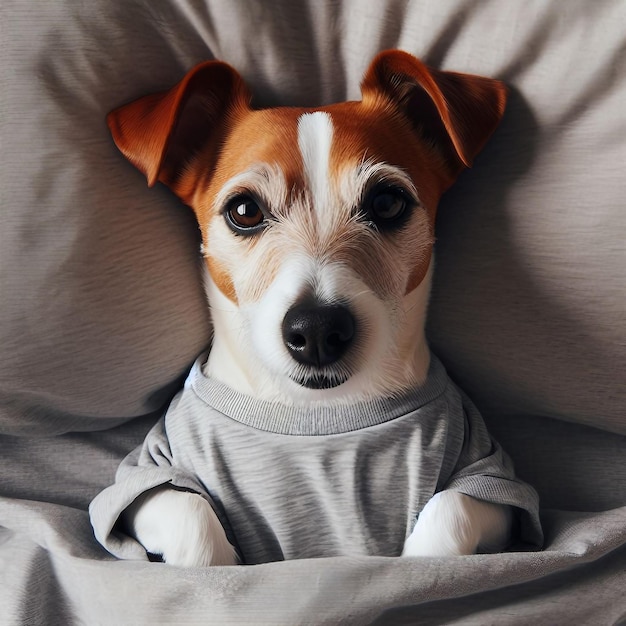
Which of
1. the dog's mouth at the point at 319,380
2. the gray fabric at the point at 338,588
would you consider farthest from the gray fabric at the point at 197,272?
the dog's mouth at the point at 319,380

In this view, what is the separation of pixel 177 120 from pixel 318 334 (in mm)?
399

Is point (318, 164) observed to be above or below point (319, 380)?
above

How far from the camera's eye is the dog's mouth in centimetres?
99

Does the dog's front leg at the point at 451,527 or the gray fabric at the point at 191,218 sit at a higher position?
the gray fabric at the point at 191,218

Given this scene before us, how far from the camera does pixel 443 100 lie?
104 cm

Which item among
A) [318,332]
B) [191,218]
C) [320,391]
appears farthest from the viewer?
[191,218]

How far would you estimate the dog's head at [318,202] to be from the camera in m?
0.97

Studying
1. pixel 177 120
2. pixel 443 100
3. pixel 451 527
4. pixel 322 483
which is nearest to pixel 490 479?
pixel 451 527

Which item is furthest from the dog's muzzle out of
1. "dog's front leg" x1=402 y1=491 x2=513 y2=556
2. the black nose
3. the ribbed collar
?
"dog's front leg" x1=402 y1=491 x2=513 y2=556

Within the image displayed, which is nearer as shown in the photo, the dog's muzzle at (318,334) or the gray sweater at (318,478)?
the dog's muzzle at (318,334)

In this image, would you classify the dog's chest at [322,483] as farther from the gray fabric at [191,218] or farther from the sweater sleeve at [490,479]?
the gray fabric at [191,218]

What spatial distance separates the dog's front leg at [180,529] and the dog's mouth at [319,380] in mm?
249

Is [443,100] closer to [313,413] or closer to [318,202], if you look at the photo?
[318,202]

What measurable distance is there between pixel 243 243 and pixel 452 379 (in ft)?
1.73
